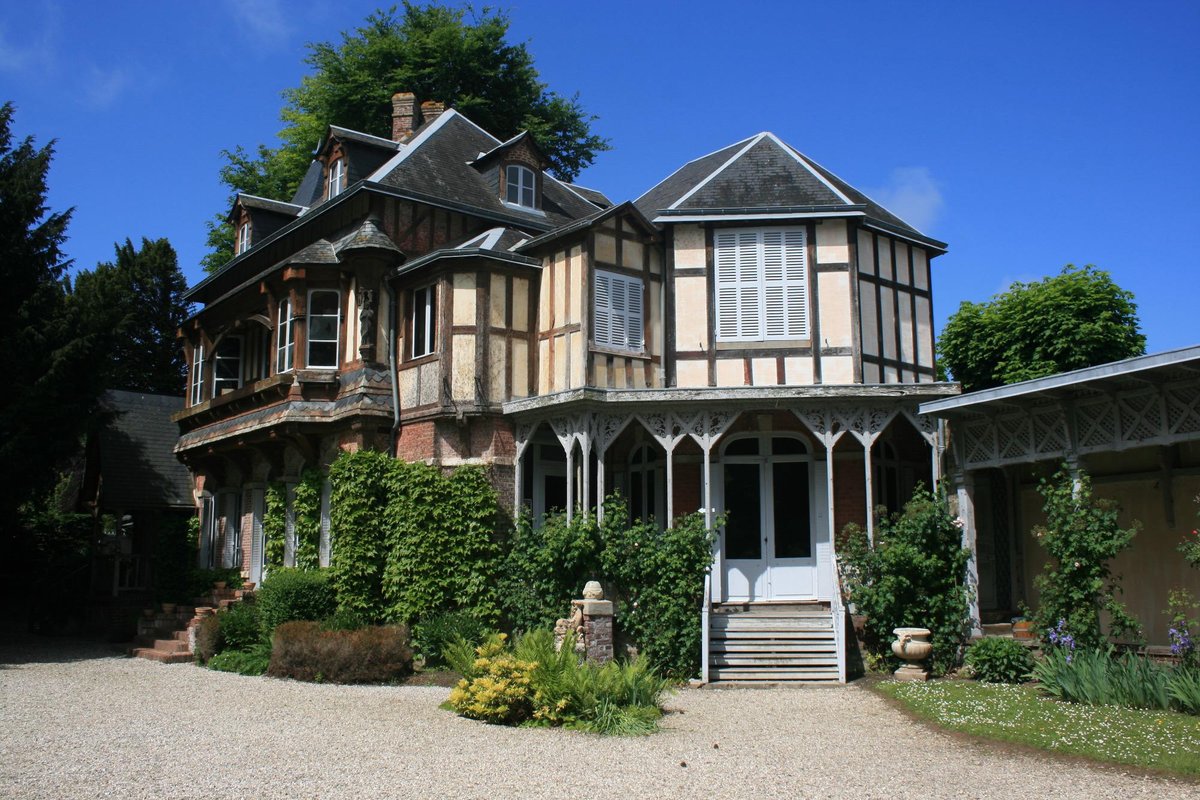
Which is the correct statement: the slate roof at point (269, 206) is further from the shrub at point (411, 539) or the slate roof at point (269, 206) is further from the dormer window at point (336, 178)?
the shrub at point (411, 539)

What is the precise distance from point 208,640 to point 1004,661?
1266 cm

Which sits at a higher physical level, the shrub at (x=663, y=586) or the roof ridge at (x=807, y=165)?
the roof ridge at (x=807, y=165)

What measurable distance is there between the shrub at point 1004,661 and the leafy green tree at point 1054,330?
Answer: 36.4ft

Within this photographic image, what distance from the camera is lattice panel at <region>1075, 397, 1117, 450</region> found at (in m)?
12.7

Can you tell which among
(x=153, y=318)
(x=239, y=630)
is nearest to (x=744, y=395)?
(x=239, y=630)

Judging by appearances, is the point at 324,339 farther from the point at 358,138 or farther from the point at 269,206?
the point at 269,206

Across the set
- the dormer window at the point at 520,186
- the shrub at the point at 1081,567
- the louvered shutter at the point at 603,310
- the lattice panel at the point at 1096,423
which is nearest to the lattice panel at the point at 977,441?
the lattice panel at the point at 1096,423

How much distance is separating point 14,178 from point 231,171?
64.9 feet

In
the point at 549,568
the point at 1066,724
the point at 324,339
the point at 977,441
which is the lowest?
the point at 1066,724

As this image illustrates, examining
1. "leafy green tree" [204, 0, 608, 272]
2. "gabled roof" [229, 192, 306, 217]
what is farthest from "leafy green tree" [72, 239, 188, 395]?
"gabled roof" [229, 192, 306, 217]

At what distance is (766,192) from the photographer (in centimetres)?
1797

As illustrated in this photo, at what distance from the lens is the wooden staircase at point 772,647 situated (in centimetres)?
1431

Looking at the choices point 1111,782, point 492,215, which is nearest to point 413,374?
point 492,215

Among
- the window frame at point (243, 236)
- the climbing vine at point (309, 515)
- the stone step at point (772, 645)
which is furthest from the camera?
the window frame at point (243, 236)
